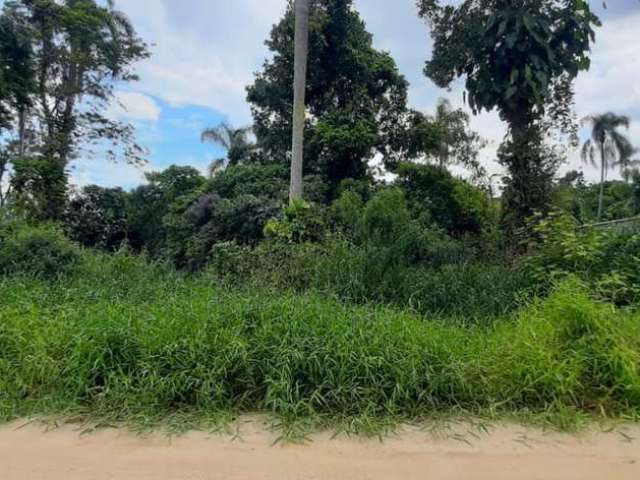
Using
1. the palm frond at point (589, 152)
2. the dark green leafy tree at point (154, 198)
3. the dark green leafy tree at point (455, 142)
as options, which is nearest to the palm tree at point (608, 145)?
the palm frond at point (589, 152)

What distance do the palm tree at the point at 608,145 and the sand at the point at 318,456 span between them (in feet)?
99.6

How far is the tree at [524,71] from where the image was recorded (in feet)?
28.0

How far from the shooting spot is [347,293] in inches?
207

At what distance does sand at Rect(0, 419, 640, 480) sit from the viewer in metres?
2.38

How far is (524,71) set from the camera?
28.0 feet

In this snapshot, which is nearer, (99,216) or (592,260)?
(592,260)

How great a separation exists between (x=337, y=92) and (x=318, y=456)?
41.7ft

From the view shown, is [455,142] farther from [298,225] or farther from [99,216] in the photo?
[99,216]

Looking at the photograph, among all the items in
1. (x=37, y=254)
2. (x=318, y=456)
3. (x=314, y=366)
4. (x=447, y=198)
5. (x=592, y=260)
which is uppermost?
(x=447, y=198)

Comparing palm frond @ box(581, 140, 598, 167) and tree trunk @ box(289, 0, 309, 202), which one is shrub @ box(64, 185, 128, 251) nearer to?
tree trunk @ box(289, 0, 309, 202)

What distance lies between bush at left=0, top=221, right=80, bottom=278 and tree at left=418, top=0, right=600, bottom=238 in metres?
7.95

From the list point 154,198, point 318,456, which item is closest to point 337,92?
point 154,198

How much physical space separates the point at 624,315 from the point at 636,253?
171cm

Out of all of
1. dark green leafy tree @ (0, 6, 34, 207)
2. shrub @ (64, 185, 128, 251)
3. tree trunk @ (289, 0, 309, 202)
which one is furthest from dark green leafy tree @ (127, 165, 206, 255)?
tree trunk @ (289, 0, 309, 202)
